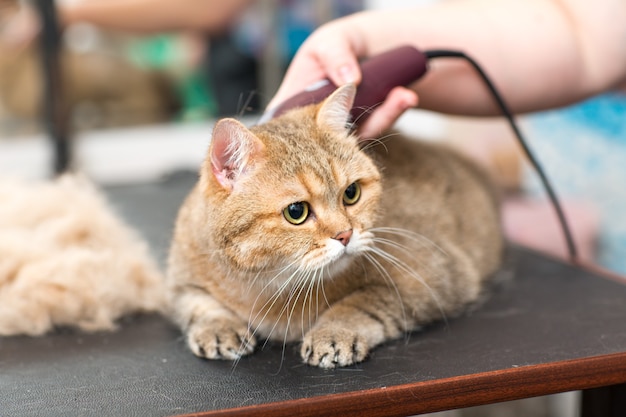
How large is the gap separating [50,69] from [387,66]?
1.79m

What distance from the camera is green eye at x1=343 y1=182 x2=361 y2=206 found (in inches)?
37.8

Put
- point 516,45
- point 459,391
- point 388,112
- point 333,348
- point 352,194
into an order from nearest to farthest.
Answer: point 459,391 → point 333,348 → point 352,194 → point 388,112 → point 516,45

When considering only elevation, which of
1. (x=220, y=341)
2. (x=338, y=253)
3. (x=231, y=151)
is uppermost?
(x=231, y=151)

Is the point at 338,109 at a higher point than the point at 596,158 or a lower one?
higher

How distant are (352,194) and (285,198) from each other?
0.39ft

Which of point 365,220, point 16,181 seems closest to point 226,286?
point 365,220

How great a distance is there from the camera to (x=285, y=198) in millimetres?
898

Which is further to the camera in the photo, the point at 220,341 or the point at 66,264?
the point at 66,264

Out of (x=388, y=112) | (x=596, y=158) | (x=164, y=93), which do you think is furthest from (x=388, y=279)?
(x=164, y=93)

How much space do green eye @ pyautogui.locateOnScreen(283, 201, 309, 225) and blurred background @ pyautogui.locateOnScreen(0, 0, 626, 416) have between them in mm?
1347

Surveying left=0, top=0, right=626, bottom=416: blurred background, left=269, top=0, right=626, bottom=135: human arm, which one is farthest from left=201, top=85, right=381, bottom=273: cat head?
left=0, top=0, right=626, bottom=416: blurred background

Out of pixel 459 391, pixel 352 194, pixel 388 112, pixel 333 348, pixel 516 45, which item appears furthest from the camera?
pixel 516 45

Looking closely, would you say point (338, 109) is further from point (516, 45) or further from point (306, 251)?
point (516, 45)

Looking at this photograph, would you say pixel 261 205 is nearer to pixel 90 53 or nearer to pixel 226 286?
pixel 226 286
